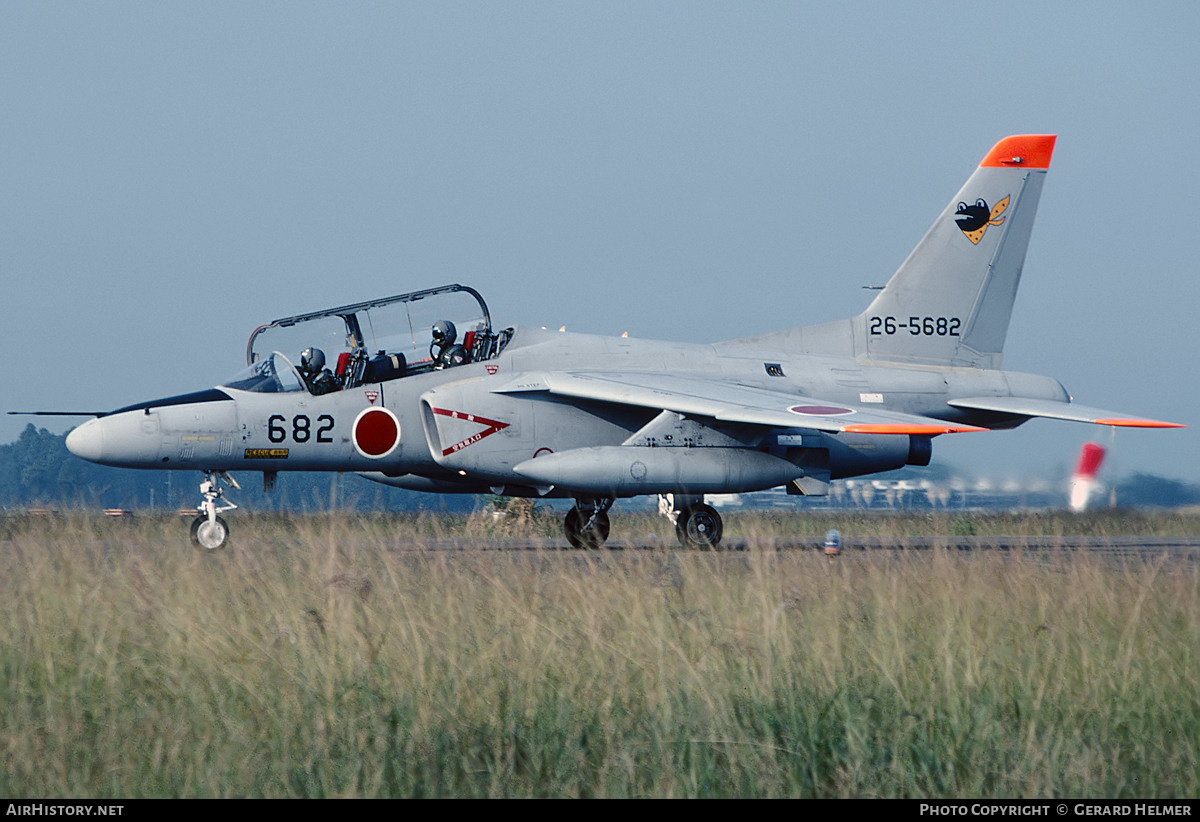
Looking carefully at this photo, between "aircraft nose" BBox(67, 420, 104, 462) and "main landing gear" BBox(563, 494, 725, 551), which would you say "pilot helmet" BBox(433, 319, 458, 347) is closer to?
"main landing gear" BBox(563, 494, 725, 551)

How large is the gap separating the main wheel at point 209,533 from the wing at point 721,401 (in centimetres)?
323

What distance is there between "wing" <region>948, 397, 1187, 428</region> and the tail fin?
888 millimetres

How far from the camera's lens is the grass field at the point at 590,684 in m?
3.82

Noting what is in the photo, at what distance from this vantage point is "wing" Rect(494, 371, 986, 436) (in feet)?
37.7

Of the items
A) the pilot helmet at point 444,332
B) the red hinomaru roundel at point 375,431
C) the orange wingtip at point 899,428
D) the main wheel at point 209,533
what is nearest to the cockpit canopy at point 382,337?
the pilot helmet at point 444,332

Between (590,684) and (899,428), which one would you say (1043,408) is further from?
(590,684)

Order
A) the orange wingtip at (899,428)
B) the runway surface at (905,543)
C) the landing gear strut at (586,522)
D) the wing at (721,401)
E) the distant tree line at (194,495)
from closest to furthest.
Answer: the distant tree line at (194,495) < the orange wingtip at (899,428) < the wing at (721,401) < the runway surface at (905,543) < the landing gear strut at (586,522)

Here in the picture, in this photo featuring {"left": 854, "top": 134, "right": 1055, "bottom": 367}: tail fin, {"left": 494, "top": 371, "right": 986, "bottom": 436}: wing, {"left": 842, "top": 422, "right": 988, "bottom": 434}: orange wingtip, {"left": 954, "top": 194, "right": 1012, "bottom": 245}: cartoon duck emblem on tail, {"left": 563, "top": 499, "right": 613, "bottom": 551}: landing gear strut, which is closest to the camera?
{"left": 842, "top": 422, "right": 988, "bottom": 434}: orange wingtip

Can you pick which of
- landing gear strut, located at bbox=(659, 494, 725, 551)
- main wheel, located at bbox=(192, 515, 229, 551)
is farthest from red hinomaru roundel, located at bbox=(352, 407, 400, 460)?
landing gear strut, located at bbox=(659, 494, 725, 551)

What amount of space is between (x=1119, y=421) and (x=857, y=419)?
333 centimetres

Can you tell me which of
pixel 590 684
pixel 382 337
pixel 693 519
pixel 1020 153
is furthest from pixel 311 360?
pixel 1020 153

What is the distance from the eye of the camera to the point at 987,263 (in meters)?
15.9

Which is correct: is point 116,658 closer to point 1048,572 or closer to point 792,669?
point 792,669

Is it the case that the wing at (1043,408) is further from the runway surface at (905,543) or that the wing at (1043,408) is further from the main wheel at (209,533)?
the main wheel at (209,533)
